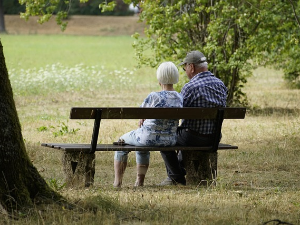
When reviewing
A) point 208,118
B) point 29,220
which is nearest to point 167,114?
point 208,118

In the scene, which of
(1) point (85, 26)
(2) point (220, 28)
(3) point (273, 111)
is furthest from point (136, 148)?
(1) point (85, 26)

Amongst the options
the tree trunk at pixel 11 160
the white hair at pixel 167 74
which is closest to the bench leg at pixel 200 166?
the white hair at pixel 167 74

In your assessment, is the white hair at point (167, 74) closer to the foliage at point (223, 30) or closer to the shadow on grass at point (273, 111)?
the foliage at point (223, 30)

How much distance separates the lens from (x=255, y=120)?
14969mm

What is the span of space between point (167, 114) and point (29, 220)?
230cm

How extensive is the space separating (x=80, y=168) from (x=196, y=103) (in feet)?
5.02

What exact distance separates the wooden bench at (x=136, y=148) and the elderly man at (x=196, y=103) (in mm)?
131

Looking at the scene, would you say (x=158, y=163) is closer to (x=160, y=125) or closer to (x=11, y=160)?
(x=160, y=125)

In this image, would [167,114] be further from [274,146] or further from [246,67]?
[246,67]

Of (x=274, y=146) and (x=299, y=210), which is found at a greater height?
(x=299, y=210)

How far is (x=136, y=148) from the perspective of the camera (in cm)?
754

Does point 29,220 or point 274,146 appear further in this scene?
point 274,146

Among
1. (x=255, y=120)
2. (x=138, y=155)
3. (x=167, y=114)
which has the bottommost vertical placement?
(x=255, y=120)

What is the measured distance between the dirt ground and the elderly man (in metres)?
60.6
